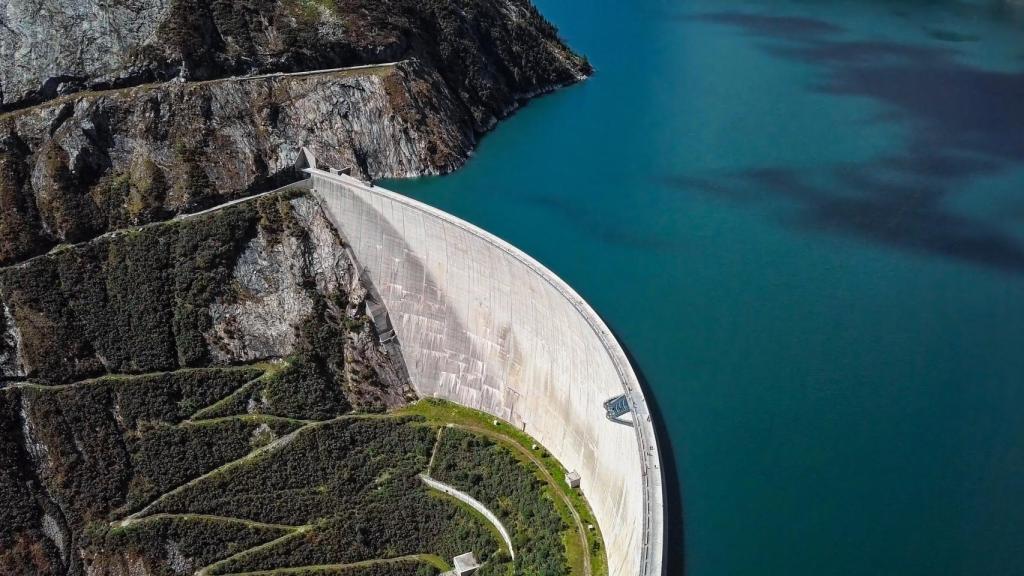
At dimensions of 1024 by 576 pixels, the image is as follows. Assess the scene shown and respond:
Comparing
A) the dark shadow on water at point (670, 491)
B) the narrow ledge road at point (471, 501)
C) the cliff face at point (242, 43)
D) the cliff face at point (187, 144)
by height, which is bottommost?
the narrow ledge road at point (471, 501)

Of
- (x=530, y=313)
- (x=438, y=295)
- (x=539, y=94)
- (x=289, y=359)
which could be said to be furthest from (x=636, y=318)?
Result: (x=539, y=94)

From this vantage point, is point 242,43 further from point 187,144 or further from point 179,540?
point 179,540

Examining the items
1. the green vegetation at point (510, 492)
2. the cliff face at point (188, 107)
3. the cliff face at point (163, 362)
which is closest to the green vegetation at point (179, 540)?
the cliff face at point (163, 362)

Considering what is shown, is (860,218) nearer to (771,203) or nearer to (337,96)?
(771,203)

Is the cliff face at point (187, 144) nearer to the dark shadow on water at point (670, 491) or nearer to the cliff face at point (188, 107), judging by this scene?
the cliff face at point (188, 107)

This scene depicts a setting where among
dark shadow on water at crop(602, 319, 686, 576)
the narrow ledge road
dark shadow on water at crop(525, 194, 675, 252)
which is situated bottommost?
the narrow ledge road

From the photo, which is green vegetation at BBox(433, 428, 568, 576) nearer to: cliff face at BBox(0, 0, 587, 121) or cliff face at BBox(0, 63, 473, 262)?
cliff face at BBox(0, 63, 473, 262)

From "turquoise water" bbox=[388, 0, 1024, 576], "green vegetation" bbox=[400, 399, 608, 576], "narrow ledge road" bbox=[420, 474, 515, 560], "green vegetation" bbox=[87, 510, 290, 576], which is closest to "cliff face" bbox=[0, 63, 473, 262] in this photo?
"turquoise water" bbox=[388, 0, 1024, 576]
